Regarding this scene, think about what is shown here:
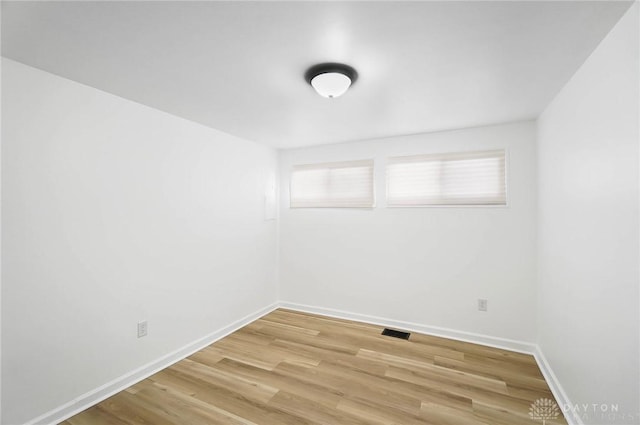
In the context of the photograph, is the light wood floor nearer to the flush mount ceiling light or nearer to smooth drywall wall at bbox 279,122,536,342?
smooth drywall wall at bbox 279,122,536,342

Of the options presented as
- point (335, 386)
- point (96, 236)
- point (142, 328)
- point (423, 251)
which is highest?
point (96, 236)

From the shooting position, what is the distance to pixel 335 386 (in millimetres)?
2408

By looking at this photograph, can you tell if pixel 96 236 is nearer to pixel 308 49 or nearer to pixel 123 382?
pixel 123 382

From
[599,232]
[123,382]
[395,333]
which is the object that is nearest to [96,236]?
[123,382]

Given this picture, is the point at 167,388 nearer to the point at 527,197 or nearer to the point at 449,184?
the point at 449,184

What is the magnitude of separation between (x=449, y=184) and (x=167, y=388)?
3.34 meters

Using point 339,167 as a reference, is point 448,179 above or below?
below

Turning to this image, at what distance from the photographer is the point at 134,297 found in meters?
2.47

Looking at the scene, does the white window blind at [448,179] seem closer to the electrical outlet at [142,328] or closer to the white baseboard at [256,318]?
the white baseboard at [256,318]

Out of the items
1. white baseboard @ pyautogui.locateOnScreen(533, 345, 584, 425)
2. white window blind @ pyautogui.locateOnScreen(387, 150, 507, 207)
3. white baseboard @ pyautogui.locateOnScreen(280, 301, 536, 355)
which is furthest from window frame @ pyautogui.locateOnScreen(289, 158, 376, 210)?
white baseboard @ pyautogui.locateOnScreen(533, 345, 584, 425)

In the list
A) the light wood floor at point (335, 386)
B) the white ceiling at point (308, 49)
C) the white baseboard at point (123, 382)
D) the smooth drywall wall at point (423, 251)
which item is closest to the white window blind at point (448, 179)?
the smooth drywall wall at point (423, 251)

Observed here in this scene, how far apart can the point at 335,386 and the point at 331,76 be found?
7.74 feet

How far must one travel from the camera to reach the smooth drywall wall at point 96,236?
182 cm

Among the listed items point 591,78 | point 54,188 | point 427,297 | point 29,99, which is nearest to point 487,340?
point 427,297
